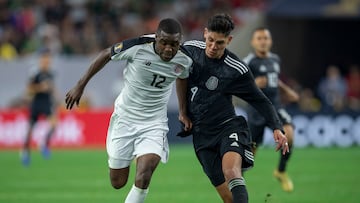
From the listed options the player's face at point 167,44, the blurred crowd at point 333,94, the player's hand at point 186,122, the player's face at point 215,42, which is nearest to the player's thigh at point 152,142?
the player's hand at point 186,122

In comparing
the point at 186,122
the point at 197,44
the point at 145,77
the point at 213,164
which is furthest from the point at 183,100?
the point at 213,164

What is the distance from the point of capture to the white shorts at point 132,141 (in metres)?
10.2

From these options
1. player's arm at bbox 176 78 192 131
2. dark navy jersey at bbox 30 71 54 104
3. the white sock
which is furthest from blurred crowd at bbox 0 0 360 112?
the white sock

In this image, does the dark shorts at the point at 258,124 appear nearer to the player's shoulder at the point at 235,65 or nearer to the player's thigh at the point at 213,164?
the player's thigh at the point at 213,164

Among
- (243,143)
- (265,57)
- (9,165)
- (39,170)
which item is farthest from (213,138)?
(9,165)

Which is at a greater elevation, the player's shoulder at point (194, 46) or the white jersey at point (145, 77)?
the player's shoulder at point (194, 46)

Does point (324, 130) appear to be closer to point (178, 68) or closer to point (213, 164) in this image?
point (213, 164)

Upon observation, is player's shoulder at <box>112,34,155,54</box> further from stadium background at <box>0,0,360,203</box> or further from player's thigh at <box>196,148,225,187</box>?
stadium background at <box>0,0,360,203</box>

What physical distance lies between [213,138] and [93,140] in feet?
51.5

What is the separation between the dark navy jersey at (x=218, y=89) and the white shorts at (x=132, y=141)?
0.44 meters

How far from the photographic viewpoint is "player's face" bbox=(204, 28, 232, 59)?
985 cm

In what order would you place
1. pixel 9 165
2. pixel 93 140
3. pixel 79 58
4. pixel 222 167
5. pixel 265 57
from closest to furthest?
pixel 222 167
pixel 265 57
pixel 9 165
pixel 93 140
pixel 79 58

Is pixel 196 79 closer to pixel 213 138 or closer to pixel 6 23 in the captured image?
pixel 213 138

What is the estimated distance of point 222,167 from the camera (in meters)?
9.94
